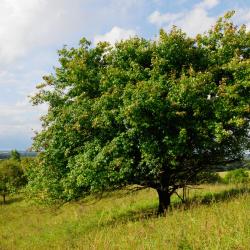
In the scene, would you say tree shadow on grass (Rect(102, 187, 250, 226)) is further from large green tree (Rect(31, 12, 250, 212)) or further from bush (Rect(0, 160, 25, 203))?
bush (Rect(0, 160, 25, 203))

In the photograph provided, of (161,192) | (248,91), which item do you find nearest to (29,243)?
(161,192)

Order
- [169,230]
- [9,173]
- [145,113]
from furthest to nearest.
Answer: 1. [9,173]
2. [145,113]
3. [169,230]

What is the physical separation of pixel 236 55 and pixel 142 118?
4947mm

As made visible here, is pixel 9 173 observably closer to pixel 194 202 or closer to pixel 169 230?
pixel 194 202

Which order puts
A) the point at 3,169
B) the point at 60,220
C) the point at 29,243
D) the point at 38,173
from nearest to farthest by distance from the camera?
the point at 38,173, the point at 29,243, the point at 60,220, the point at 3,169

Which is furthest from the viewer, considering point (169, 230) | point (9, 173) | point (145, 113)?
point (9, 173)

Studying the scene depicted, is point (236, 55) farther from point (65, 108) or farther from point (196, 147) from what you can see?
point (65, 108)

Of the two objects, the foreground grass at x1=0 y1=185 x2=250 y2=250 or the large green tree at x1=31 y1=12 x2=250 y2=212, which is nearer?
the foreground grass at x1=0 y1=185 x2=250 y2=250

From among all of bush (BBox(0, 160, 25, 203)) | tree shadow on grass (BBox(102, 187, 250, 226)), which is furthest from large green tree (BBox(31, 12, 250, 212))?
bush (BBox(0, 160, 25, 203))

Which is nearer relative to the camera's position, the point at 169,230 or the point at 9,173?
the point at 169,230

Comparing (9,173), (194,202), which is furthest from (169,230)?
(9,173)

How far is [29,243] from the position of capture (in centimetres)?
1925

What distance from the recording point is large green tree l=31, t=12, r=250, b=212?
14.3 meters

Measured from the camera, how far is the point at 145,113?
14.4m
